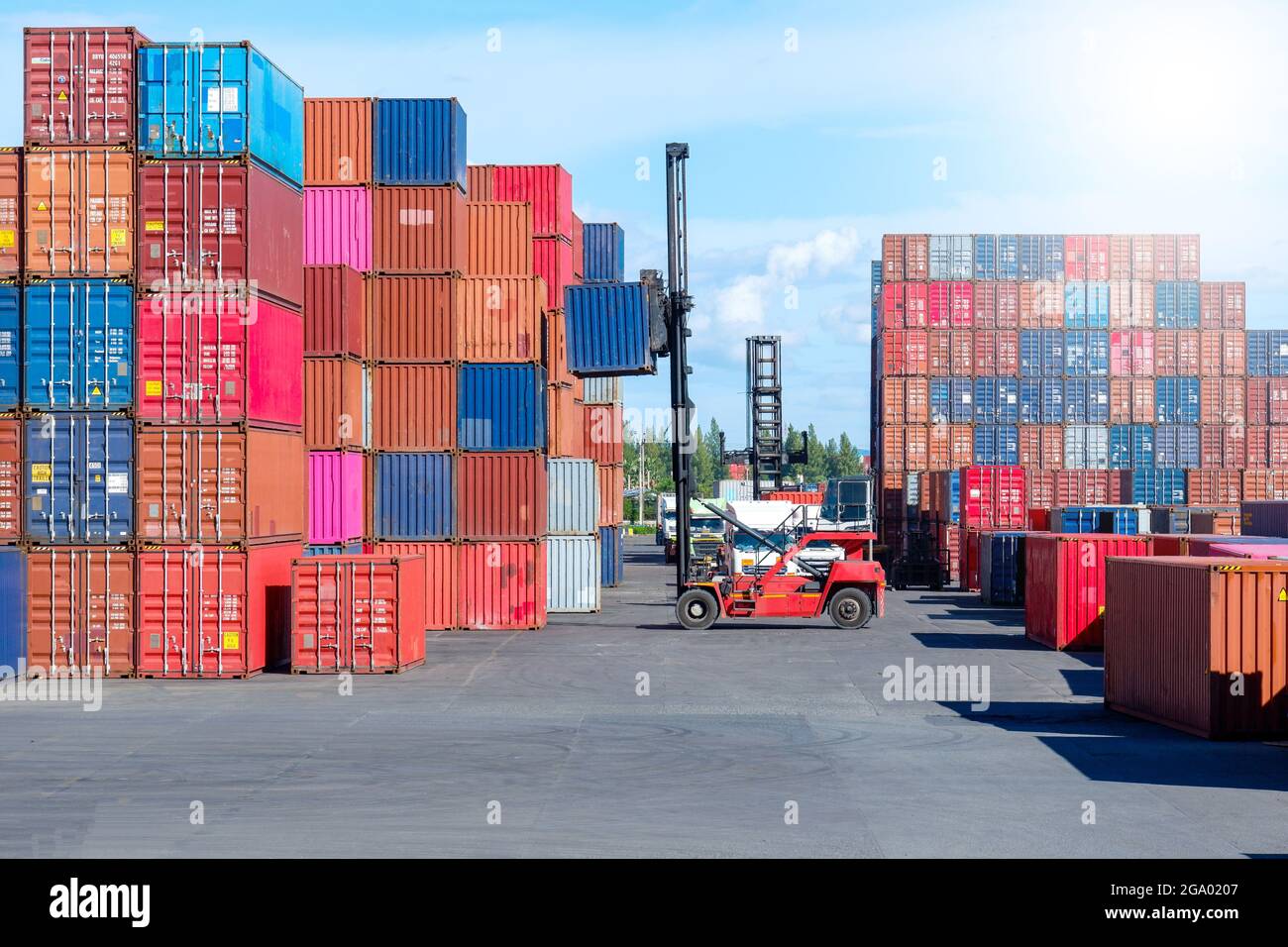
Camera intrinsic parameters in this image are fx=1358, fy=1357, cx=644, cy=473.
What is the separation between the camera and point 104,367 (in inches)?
991

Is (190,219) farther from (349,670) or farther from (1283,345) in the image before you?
(1283,345)

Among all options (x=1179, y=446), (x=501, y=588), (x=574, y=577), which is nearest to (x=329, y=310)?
(x=501, y=588)

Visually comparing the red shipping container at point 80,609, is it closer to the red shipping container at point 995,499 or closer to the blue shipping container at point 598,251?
the blue shipping container at point 598,251

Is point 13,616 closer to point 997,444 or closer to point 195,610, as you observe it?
point 195,610

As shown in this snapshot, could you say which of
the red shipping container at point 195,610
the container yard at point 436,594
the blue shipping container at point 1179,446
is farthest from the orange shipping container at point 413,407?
the blue shipping container at point 1179,446

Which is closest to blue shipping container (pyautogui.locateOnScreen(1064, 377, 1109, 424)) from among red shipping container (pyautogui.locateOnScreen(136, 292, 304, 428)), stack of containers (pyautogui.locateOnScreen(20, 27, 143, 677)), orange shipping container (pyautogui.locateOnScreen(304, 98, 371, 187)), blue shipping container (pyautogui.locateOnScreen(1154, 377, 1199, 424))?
blue shipping container (pyautogui.locateOnScreen(1154, 377, 1199, 424))

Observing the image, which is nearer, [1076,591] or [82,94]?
[82,94]

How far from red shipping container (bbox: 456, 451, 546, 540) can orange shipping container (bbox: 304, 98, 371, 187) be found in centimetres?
774

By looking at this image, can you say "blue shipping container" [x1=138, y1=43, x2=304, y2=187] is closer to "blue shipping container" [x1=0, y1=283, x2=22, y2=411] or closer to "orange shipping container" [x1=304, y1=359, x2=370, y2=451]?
"blue shipping container" [x1=0, y1=283, x2=22, y2=411]

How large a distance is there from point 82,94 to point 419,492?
12905 mm

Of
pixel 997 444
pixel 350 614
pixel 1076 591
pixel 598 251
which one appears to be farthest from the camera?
pixel 997 444

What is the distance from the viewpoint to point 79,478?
25.2 meters

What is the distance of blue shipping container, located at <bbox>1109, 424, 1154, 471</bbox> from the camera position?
67500 millimetres

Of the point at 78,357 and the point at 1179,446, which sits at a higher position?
the point at 78,357
